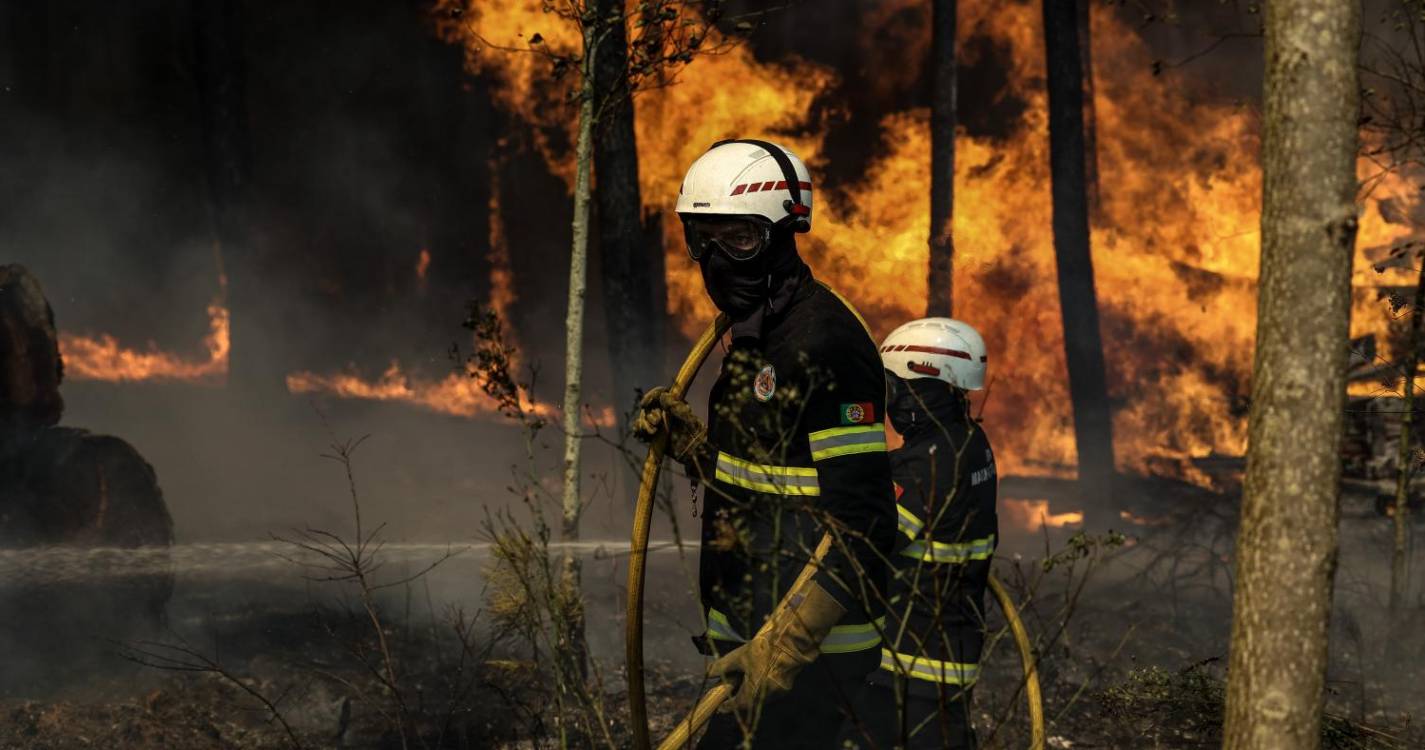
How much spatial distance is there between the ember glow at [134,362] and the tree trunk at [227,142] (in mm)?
1336

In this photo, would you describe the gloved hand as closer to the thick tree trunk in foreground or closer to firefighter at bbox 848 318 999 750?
firefighter at bbox 848 318 999 750

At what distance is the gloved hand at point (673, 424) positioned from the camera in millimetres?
4367

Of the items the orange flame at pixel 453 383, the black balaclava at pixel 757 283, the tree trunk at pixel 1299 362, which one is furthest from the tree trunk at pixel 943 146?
the tree trunk at pixel 1299 362

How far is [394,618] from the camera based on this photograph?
9578 millimetres

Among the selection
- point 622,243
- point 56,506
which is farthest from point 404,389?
point 56,506

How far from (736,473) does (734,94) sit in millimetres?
11455

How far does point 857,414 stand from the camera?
4.05 meters

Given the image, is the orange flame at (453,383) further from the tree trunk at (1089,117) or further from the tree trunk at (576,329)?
the tree trunk at (576,329)

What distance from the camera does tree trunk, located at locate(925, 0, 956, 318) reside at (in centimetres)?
1316

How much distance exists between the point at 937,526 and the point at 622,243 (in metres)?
6.81

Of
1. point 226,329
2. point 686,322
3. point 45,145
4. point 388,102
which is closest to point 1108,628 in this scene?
point 686,322

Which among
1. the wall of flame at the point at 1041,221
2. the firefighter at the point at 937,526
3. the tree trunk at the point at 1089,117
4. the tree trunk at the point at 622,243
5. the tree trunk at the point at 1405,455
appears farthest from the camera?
the tree trunk at the point at 1089,117

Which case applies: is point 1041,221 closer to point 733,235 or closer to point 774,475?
point 733,235

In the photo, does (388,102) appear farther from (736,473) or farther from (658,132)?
(736,473)
